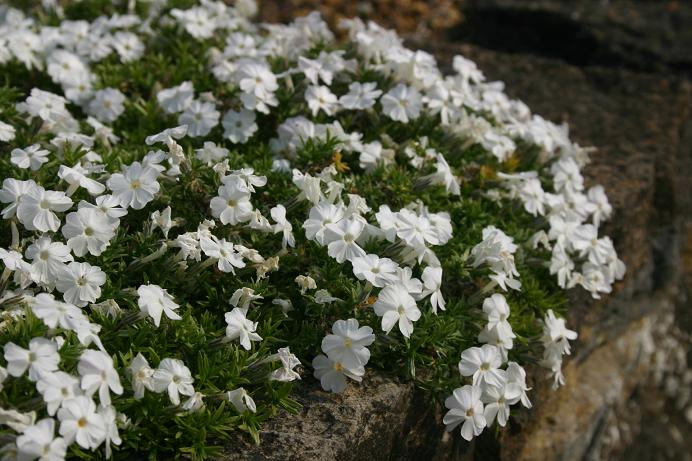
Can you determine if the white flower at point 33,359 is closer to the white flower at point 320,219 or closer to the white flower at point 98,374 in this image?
the white flower at point 98,374

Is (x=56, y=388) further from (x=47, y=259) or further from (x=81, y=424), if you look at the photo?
(x=47, y=259)

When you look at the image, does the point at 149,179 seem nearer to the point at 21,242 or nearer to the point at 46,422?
the point at 21,242

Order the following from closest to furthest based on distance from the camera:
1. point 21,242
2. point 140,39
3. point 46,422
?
point 46,422
point 21,242
point 140,39

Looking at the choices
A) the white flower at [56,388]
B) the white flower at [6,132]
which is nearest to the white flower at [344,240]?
the white flower at [56,388]

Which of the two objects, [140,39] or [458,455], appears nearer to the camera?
[458,455]

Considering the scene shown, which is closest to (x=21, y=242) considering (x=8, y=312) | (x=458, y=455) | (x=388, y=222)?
(x=8, y=312)

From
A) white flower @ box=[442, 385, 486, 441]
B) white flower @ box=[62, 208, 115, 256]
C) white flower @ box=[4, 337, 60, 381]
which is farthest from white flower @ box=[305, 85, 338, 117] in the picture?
white flower @ box=[4, 337, 60, 381]

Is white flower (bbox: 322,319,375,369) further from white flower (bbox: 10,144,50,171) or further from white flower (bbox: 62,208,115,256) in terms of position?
A: white flower (bbox: 10,144,50,171)
